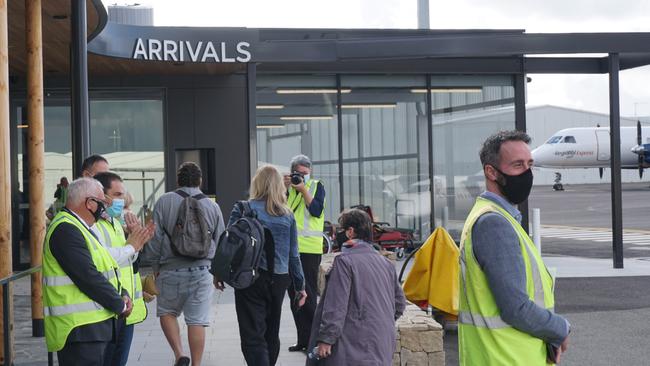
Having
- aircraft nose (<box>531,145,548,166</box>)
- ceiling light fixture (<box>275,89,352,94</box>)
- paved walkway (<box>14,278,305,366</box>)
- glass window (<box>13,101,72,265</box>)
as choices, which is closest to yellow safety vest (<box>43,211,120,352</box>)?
paved walkway (<box>14,278,305,366</box>)

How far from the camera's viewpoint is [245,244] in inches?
298

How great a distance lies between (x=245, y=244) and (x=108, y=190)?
1.11 metres

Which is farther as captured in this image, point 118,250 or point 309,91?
point 309,91

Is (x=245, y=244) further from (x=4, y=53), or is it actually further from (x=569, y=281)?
(x=569, y=281)

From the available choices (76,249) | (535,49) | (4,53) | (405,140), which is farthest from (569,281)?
(76,249)

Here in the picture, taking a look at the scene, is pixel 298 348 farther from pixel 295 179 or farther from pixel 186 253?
pixel 186 253

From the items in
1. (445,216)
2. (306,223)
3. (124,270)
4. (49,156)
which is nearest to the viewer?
(124,270)

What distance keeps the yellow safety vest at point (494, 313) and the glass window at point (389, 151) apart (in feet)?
52.0

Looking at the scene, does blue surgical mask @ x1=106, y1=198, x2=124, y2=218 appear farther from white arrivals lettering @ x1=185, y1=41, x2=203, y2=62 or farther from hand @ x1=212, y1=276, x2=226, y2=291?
white arrivals lettering @ x1=185, y1=41, x2=203, y2=62

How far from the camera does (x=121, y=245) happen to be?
679 cm

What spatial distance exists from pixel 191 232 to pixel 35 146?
3.58 metres

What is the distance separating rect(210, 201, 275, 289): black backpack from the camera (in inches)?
296

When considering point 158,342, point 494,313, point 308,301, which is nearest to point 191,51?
point 158,342

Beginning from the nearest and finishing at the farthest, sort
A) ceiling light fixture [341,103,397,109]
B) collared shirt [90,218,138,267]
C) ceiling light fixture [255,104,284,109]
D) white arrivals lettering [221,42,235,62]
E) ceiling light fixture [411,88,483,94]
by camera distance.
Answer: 1. collared shirt [90,218,138,267]
2. white arrivals lettering [221,42,235,62]
3. ceiling light fixture [255,104,284,109]
4. ceiling light fixture [341,103,397,109]
5. ceiling light fixture [411,88,483,94]
